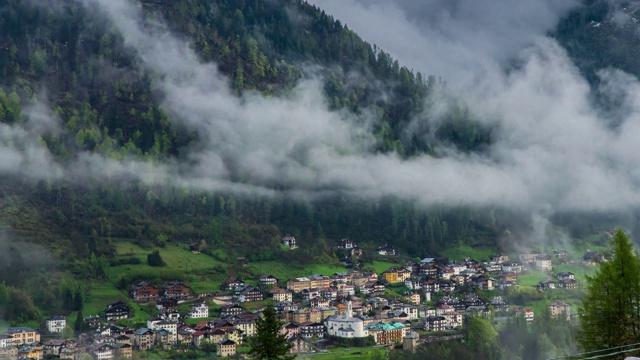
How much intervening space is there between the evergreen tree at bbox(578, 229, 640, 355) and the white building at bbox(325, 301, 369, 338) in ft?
258

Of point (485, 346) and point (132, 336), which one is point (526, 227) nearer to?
point (485, 346)

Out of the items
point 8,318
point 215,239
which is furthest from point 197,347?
point 215,239

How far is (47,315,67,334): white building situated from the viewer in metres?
104

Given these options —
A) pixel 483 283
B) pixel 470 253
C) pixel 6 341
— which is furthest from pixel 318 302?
pixel 470 253

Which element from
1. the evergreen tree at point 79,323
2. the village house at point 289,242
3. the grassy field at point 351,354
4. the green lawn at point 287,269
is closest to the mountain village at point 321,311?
the village house at point 289,242

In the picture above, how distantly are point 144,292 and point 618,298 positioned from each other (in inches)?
3913

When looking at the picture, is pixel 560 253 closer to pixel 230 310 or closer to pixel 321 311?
pixel 321 311

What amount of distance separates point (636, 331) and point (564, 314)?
8081cm

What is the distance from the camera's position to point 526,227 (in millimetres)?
182125

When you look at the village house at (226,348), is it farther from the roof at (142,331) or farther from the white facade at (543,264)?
the white facade at (543,264)

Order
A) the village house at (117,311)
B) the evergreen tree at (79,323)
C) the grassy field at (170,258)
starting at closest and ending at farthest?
the evergreen tree at (79,323)
the village house at (117,311)
the grassy field at (170,258)

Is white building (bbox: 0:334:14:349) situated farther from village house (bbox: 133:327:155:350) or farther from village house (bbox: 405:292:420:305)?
village house (bbox: 405:292:420:305)

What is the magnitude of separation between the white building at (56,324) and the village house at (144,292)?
15280 mm

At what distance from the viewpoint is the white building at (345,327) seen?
109375 millimetres
